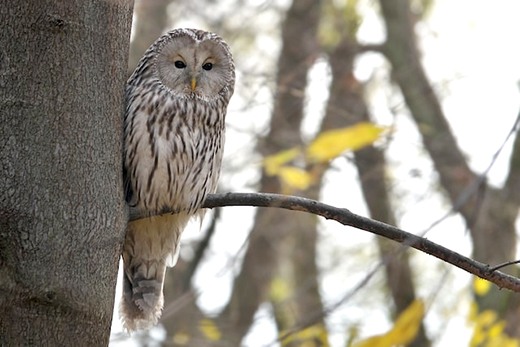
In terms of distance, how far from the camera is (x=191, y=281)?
753 cm

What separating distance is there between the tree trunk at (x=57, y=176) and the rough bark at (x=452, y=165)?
4399 millimetres

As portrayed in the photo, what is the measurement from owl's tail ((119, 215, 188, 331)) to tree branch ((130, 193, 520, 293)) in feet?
3.54

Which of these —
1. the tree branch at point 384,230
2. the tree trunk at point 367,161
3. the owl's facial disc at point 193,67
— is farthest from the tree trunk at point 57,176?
the tree trunk at point 367,161

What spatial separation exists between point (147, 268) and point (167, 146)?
27.3 inches

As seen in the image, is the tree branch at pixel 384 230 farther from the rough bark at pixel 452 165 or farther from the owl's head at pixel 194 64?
the rough bark at pixel 452 165

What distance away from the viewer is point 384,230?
270 centimetres

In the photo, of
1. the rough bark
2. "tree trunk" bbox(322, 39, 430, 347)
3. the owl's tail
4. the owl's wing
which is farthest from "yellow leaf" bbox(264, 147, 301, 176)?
the owl's wing

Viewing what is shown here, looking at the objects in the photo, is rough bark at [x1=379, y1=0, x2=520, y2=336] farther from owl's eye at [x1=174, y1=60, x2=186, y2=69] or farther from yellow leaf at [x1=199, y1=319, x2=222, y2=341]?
owl's eye at [x1=174, y1=60, x2=186, y2=69]

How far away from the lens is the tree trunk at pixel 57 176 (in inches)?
93.9

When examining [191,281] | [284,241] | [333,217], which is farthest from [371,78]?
[333,217]

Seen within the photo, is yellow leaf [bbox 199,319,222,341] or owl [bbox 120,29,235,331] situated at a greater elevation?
yellow leaf [bbox 199,319,222,341]

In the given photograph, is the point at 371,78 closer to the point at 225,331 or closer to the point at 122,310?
the point at 225,331

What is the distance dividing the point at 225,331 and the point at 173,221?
3785 mm

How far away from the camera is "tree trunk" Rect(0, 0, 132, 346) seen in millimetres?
2385
